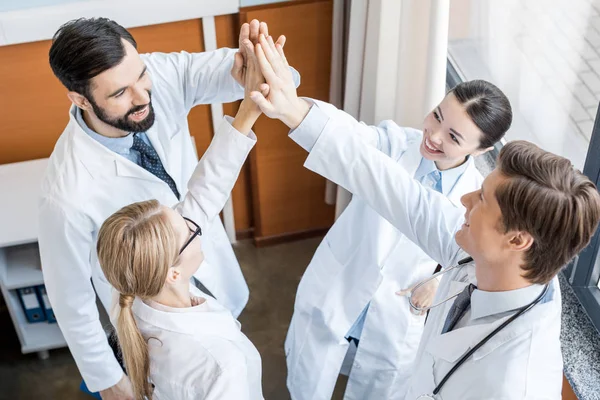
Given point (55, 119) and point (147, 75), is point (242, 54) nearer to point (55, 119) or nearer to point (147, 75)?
point (147, 75)

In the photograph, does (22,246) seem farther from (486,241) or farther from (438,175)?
(486,241)

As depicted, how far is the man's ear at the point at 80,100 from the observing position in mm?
1774

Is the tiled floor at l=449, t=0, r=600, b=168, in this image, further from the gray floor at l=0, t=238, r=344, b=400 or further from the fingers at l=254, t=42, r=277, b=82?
the gray floor at l=0, t=238, r=344, b=400

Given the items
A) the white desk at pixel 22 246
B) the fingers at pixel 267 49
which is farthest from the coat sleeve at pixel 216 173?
the white desk at pixel 22 246

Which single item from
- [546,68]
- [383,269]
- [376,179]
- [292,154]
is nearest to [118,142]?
[376,179]

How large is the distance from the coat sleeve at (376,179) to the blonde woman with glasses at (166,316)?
0.19 meters

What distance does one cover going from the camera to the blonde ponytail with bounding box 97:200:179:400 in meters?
1.49

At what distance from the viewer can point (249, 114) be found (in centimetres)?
172

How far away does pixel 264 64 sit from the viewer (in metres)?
1.63

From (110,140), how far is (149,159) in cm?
14

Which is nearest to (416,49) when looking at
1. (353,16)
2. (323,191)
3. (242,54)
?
(353,16)

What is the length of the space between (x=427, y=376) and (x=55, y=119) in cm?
195

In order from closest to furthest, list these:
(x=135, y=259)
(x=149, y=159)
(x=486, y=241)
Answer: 1. (x=486, y=241)
2. (x=135, y=259)
3. (x=149, y=159)

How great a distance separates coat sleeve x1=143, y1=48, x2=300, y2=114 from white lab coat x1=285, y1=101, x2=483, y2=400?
0.33 m
